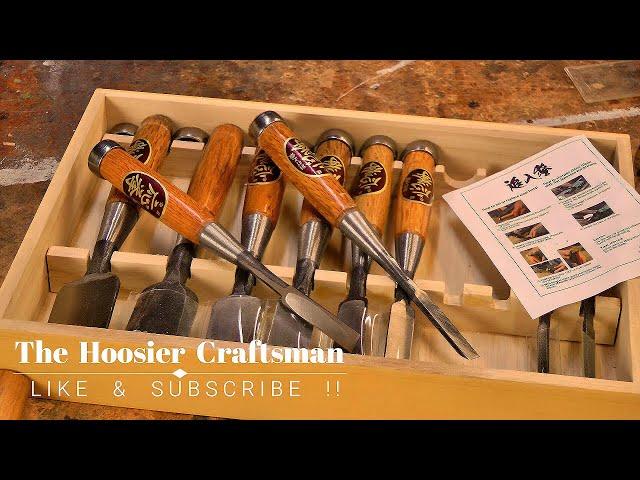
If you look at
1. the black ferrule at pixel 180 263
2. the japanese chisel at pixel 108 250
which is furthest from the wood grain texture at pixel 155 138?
the black ferrule at pixel 180 263

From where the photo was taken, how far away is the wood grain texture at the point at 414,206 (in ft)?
4.07

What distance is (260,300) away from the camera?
1126 millimetres

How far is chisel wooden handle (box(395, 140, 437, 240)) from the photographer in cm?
124

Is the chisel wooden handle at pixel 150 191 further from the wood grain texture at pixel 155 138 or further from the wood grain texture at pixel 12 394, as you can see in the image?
the wood grain texture at pixel 12 394

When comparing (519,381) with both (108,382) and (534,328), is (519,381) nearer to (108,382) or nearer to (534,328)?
(534,328)

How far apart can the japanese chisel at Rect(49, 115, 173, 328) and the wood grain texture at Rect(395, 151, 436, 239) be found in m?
0.35

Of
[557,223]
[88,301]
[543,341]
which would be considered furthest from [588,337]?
[88,301]

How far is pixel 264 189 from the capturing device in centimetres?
126

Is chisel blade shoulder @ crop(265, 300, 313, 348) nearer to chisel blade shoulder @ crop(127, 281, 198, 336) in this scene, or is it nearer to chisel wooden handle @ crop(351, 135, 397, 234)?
chisel blade shoulder @ crop(127, 281, 198, 336)

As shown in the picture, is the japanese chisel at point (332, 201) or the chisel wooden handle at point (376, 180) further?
the chisel wooden handle at point (376, 180)

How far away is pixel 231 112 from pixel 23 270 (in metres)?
0.42

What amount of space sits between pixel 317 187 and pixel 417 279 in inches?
7.2
